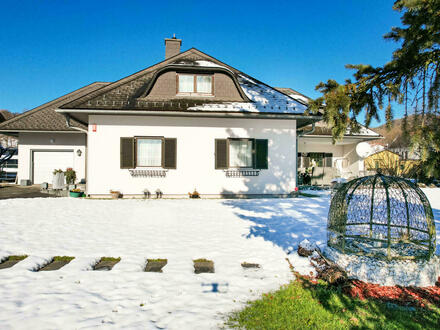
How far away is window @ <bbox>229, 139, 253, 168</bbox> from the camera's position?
11070 millimetres

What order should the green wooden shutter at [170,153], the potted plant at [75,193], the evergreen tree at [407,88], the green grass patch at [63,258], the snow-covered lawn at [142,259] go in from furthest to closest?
1. the potted plant at [75,193]
2. the green wooden shutter at [170,153]
3. the green grass patch at [63,258]
4. the evergreen tree at [407,88]
5. the snow-covered lawn at [142,259]

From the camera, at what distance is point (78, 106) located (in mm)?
10203

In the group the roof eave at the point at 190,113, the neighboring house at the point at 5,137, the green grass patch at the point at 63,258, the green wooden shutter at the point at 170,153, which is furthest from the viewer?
the neighboring house at the point at 5,137

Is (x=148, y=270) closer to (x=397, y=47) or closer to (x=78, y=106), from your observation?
(x=397, y=47)

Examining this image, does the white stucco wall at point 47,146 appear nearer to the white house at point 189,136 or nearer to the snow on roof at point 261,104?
the white house at point 189,136

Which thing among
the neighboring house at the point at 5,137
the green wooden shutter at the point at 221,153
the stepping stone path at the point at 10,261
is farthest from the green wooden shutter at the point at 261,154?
the neighboring house at the point at 5,137

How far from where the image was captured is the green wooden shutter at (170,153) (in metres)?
10.7

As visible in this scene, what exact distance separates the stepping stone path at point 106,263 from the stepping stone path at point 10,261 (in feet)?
4.04

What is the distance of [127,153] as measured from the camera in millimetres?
10516

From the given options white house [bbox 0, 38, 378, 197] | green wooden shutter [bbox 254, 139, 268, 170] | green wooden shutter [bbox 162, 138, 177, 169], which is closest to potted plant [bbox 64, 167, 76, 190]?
white house [bbox 0, 38, 378, 197]

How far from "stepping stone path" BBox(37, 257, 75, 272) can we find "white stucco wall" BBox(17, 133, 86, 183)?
40.6ft

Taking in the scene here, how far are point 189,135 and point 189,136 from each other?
40 mm

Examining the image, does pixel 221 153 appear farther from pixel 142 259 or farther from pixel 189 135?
pixel 142 259

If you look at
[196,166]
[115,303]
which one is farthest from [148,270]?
[196,166]
